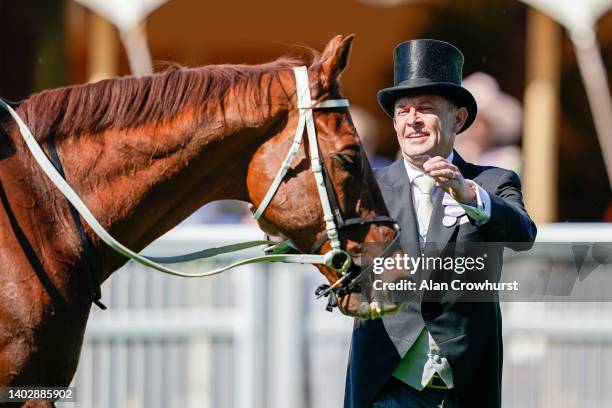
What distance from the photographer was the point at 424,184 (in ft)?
13.4

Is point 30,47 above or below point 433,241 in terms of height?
above

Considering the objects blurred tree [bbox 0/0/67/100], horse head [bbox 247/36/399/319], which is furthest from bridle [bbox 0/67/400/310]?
blurred tree [bbox 0/0/67/100]

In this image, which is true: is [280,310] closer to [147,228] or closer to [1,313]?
[147,228]

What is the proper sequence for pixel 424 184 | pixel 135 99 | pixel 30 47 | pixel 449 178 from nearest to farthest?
pixel 449 178 → pixel 135 99 → pixel 424 184 → pixel 30 47

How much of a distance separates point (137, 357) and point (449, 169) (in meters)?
3.58

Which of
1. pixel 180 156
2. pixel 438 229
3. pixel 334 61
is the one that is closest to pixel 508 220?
pixel 438 229

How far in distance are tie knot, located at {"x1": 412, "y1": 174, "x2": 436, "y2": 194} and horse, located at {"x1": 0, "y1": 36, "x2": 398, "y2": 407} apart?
0.83ft

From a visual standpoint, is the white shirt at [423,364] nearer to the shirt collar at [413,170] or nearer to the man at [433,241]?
the man at [433,241]

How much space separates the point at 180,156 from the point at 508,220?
1.27 m

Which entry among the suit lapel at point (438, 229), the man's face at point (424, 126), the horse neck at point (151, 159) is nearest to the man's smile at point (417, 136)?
the man's face at point (424, 126)

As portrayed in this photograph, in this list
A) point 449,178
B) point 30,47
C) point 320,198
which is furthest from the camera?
point 30,47

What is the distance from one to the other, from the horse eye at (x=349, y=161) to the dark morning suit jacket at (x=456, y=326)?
0.35 meters

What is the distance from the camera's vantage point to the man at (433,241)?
3.93 meters

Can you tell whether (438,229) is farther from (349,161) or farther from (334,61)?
(334,61)
